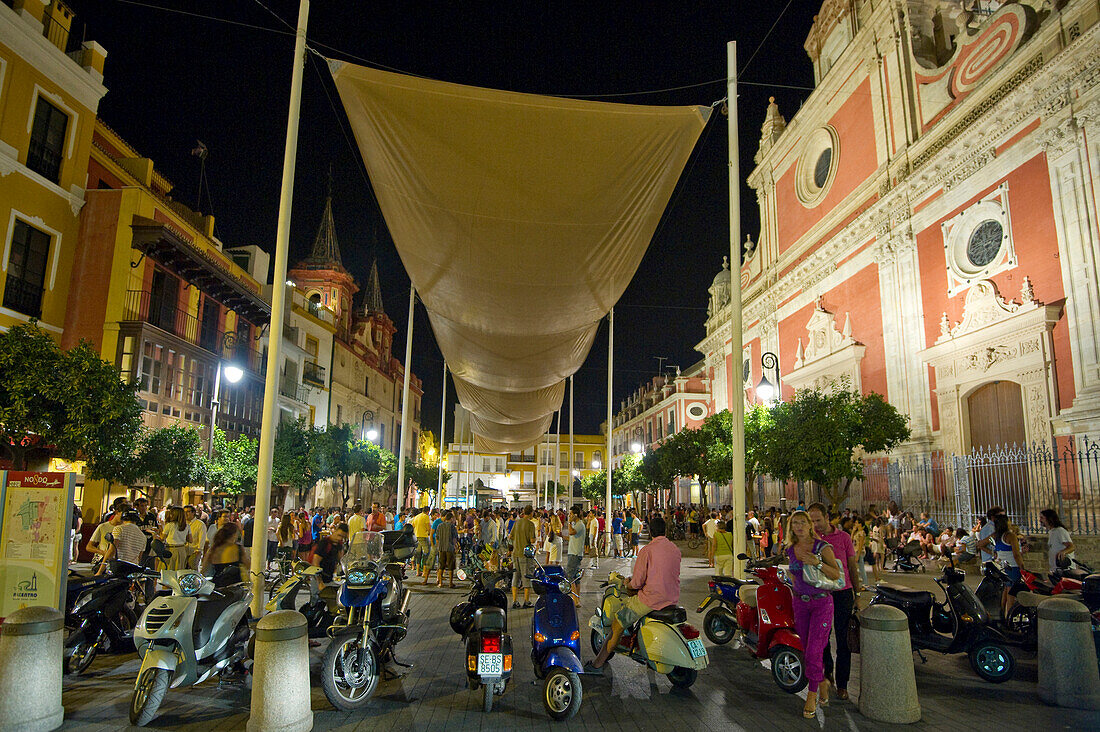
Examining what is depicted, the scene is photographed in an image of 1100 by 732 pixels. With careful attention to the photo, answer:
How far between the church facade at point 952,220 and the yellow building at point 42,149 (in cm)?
1685

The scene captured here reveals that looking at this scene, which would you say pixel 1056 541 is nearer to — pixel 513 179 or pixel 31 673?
pixel 513 179

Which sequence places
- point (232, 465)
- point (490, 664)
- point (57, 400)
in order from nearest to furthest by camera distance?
point (490, 664), point (57, 400), point (232, 465)

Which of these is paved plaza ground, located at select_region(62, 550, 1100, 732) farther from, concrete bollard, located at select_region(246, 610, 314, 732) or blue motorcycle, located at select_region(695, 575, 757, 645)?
blue motorcycle, located at select_region(695, 575, 757, 645)

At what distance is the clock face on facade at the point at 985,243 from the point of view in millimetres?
17766

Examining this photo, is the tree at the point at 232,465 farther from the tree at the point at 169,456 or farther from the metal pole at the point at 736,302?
the metal pole at the point at 736,302

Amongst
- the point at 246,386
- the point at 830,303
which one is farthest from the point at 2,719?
the point at 830,303

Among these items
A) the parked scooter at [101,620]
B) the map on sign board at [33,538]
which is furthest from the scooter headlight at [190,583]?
the map on sign board at [33,538]

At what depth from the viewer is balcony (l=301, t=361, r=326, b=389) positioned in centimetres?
3528

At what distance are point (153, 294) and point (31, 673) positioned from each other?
17798mm

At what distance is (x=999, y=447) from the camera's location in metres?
17.6

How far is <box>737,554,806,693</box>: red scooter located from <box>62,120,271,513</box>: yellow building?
1615 cm

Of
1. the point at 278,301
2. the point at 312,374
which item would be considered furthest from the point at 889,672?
the point at 312,374

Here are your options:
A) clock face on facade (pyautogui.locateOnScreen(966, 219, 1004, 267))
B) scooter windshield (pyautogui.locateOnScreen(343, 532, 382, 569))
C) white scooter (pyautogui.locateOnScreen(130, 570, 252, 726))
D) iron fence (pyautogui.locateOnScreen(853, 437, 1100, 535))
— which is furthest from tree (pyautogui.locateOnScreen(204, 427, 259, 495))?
clock face on facade (pyautogui.locateOnScreen(966, 219, 1004, 267))

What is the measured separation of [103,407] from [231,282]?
12940mm
